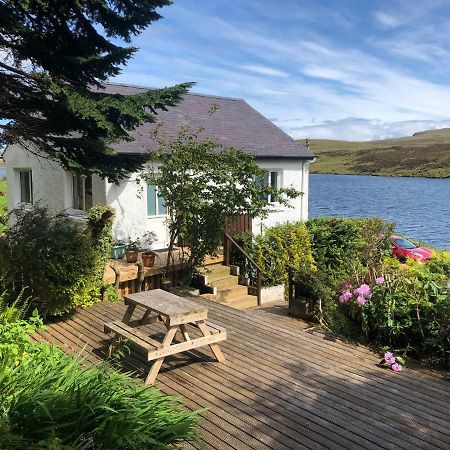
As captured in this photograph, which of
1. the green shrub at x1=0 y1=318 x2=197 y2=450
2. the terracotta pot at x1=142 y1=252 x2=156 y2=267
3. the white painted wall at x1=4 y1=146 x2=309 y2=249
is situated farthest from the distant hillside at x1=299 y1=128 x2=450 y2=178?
the green shrub at x1=0 y1=318 x2=197 y2=450

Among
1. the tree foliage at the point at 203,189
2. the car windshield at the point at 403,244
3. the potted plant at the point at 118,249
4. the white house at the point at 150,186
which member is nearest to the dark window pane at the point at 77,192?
the white house at the point at 150,186

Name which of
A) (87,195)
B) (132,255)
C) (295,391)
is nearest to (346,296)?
(295,391)

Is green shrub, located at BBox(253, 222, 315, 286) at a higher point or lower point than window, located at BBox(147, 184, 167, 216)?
lower

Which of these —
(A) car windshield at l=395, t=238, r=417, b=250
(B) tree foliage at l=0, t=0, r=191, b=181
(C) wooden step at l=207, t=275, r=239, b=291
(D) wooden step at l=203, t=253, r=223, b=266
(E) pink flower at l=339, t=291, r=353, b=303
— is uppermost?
(B) tree foliage at l=0, t=0, r=191, b=181

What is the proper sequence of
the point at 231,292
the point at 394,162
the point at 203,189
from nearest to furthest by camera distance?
the point at 203,189 < the point at 231,292 < the point at 394,162

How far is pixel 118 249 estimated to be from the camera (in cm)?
1209

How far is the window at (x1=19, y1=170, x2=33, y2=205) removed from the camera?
16938mm

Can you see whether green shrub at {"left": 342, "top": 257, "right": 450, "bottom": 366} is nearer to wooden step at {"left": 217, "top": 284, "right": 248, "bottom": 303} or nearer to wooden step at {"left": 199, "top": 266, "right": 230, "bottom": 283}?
wooden step at {"left": 217, "top": 284, "right": 248, "bottom": 303}

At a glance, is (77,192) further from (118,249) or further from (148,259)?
(148,259)

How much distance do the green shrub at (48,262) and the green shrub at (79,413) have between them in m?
3.58

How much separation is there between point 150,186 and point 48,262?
22.4ft

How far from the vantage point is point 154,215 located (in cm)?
1379

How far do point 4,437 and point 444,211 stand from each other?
1749 inches

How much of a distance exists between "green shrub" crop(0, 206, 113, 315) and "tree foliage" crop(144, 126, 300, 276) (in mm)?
2410
